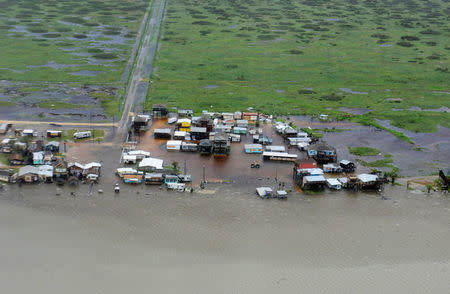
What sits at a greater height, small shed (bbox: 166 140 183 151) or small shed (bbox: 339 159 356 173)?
small shed (bbox: 166 140 183 151)

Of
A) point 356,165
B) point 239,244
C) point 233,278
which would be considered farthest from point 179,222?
point 356,165

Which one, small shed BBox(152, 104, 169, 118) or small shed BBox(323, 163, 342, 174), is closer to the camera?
small shed BBox(323, 163, 342, 174)

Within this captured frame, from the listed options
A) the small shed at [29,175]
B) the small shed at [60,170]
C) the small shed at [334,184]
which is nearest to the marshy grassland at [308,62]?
the small shed at [334,184]

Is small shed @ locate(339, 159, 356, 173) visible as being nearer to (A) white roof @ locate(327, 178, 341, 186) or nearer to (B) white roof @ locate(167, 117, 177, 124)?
(A) white roof @ locate(327, 178, 341, 186)

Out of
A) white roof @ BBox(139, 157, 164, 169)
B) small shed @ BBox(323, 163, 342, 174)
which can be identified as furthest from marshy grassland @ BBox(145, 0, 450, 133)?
white roof @ BBox(139, 157, 164, 169)

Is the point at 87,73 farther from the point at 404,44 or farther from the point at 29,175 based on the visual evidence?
the point at 404,44

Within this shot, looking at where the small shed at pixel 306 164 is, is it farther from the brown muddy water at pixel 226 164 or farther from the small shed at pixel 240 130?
the small shed at pixel 240 130
